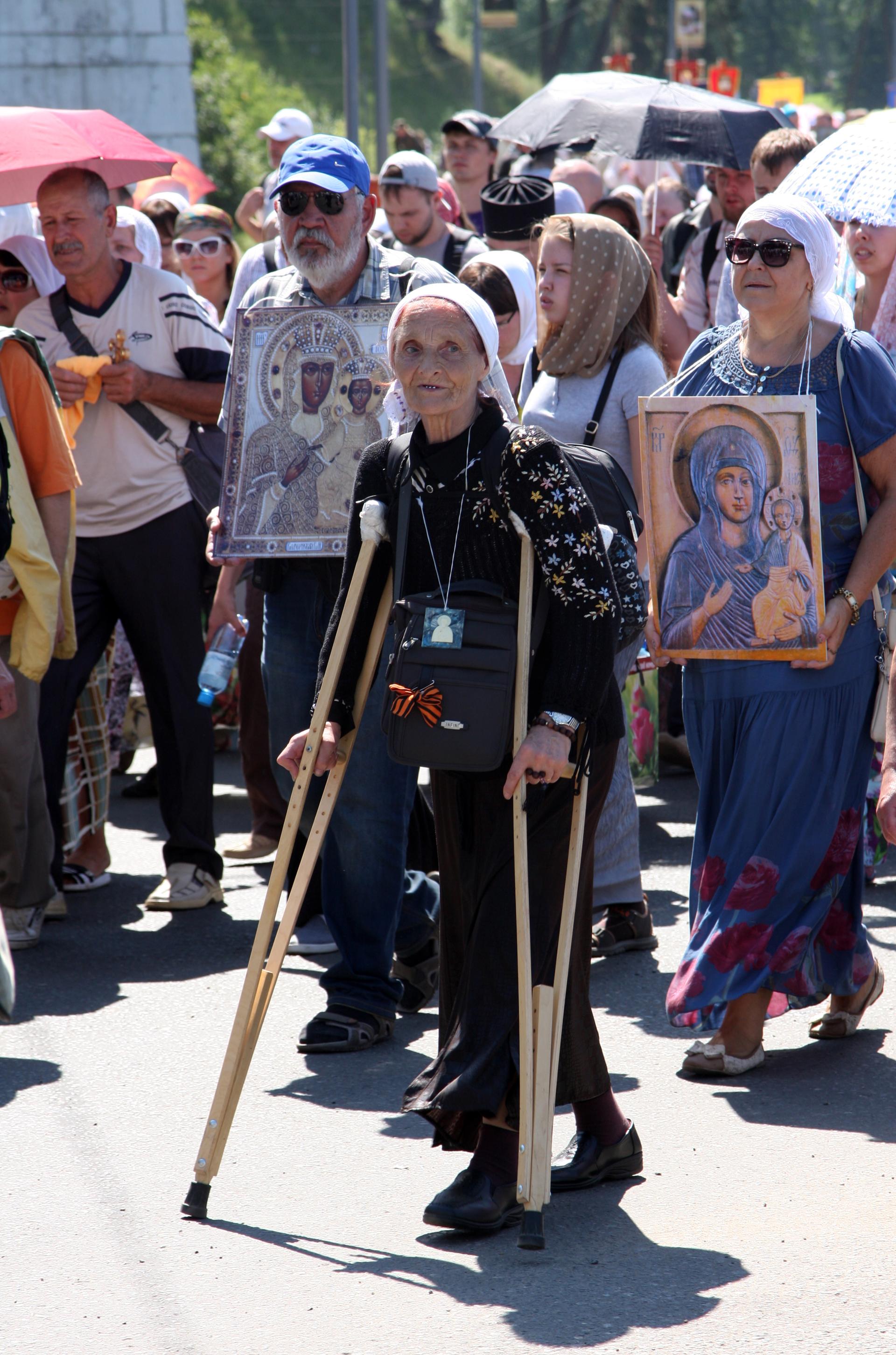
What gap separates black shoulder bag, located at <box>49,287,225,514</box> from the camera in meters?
6.52

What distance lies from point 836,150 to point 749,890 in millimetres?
2938

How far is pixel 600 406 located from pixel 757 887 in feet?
5.65

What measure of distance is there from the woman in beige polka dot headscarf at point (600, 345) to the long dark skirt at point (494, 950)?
162 centimetres

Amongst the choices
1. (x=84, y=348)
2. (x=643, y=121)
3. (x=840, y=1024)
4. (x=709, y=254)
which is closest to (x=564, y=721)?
(x=840, y=1024)

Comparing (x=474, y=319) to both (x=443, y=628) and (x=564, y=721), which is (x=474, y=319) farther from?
(x=564, y=721)

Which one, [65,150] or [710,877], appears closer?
[710,877]

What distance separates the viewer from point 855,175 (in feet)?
20.3

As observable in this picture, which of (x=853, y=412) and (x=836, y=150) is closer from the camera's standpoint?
(x=853, y=412)

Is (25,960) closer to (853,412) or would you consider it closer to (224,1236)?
(224,1236)

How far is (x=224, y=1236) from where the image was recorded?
12.7 feet

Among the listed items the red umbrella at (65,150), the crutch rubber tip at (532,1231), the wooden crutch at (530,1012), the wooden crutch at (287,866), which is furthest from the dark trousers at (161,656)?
the crutch rubber tip at (532,1231)

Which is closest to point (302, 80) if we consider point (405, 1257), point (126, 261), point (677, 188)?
point (677, 188)

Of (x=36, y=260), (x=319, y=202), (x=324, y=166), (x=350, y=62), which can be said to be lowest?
(x=36, y=260)

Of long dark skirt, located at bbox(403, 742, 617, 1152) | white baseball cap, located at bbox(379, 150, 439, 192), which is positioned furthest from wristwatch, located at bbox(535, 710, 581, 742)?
white baseball cap, located at bbox(379, 150, 439, 192)
